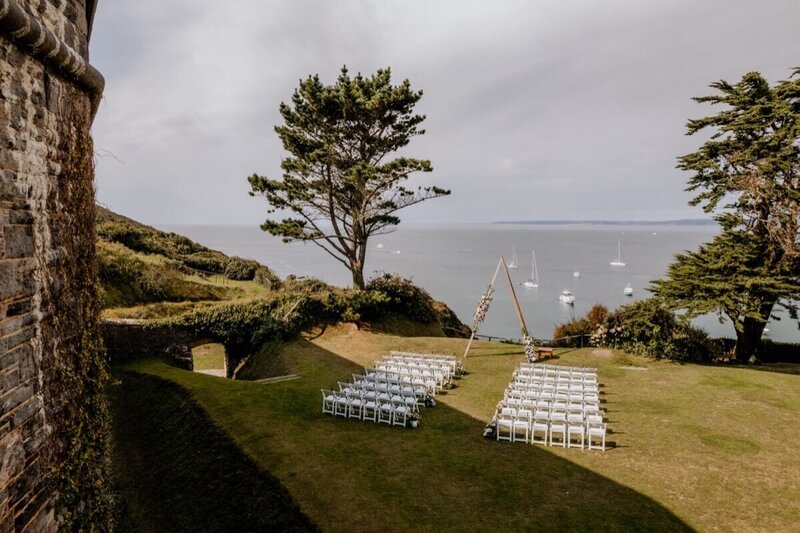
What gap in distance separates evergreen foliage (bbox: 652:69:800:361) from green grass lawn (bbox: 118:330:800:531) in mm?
4583

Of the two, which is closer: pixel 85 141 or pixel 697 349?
pixel 85 141

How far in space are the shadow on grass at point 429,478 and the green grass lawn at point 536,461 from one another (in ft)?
0.12

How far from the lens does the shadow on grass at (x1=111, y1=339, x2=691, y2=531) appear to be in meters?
8.55

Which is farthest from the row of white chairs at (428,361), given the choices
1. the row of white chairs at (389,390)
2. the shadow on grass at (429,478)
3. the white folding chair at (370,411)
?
the white folding chair at (370,411)

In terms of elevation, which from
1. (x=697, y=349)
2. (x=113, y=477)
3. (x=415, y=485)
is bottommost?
(x=113, y=477)

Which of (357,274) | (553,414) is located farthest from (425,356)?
(357,274)

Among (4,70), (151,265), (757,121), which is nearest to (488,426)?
(4,70)

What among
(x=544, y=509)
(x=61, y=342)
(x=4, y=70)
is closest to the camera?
(x=4, y=70)

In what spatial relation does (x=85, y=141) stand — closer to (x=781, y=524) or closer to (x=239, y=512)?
(x=239, y=512)

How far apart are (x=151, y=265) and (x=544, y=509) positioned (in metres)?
25.9

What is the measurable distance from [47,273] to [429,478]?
27.3 feet

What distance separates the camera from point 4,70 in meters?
4.72

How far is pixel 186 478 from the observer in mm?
Answer: 11219

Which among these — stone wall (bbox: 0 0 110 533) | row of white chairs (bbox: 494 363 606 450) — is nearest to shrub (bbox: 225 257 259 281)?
row of white chairs (bbox: 494 363 606 450)
